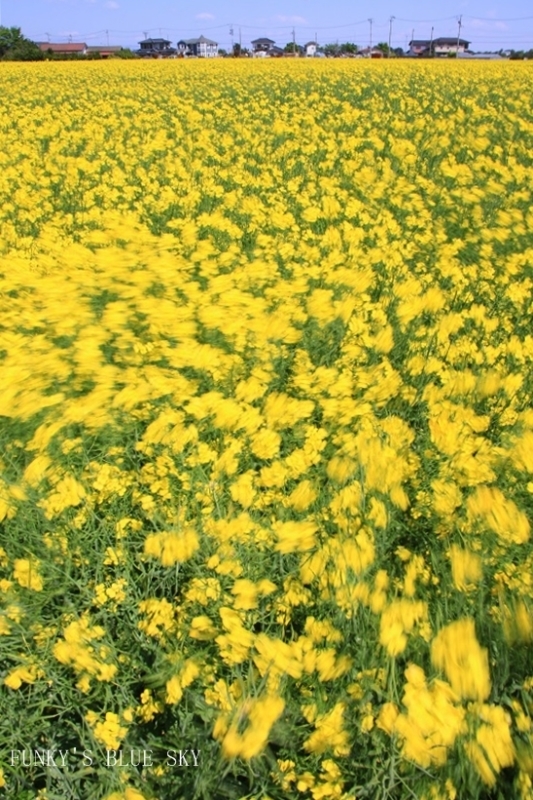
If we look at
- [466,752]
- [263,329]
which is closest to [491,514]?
[466,752]

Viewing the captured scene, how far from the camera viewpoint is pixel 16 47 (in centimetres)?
5116

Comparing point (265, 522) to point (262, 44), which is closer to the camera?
point (265, 522)

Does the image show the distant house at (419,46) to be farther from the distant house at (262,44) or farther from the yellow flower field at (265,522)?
the yellow flower field at (265,522)

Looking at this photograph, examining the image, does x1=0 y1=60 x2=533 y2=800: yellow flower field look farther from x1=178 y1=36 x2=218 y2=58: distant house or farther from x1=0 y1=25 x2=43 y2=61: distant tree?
x1=178 y1=36 x2=218 y2=58: distant house

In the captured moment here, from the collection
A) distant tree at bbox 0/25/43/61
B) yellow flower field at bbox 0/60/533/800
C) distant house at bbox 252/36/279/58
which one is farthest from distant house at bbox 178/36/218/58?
yellow flower field at bbox 0/60/533/800

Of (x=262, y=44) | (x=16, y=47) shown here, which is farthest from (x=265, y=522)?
(x=262, y=44)

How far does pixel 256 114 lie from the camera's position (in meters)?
12.1

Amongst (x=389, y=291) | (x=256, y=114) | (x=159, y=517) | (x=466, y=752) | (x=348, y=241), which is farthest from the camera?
(x=256, y=114)

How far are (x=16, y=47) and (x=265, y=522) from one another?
61235mm

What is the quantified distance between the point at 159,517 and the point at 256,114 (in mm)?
11672

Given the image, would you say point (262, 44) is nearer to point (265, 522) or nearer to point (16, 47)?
point (16, 47)

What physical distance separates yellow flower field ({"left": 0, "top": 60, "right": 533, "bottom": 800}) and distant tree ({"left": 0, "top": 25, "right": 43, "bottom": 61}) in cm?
5388

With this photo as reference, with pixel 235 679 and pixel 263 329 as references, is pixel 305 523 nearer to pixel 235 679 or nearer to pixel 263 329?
pixel 235 679

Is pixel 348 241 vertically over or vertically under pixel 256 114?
under
